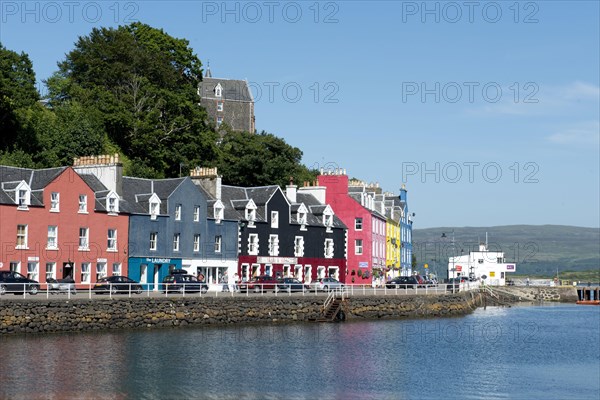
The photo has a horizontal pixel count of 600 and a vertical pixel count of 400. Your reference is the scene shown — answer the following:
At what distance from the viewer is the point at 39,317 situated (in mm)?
52219

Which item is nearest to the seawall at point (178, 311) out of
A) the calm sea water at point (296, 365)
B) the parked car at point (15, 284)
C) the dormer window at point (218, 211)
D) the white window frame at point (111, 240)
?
the calm sea water at point (296, 365)

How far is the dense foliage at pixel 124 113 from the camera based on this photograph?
8394 centimetres

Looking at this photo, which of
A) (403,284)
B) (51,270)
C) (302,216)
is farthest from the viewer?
Result: (302,216)

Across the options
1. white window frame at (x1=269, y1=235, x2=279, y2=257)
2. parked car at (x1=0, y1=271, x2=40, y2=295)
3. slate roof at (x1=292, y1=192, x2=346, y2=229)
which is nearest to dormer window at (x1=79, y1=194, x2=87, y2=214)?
parked car at (x1=0, y1=271, x2=40, y2=295)

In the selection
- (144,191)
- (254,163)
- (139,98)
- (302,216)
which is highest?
(139,98)

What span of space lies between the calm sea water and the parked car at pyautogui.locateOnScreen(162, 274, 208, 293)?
4.36 meters

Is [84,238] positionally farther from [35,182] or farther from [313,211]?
[313,211]

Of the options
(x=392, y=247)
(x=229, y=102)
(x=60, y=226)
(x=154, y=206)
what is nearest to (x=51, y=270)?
(x=60, y=226)

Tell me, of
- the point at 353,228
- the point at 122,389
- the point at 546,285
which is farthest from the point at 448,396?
the point at 546,285

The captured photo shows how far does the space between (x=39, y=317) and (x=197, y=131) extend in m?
47.5

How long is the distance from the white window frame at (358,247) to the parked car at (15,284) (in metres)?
47.1

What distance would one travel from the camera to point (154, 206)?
73.2 m

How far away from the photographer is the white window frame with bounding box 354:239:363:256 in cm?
10000

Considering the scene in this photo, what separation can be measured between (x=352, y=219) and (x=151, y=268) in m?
32.8
